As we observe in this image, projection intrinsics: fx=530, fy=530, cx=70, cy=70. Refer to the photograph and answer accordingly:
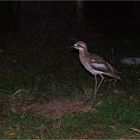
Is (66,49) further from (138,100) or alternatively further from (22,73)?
(138,100)

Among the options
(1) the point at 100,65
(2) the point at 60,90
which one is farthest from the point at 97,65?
(2) the point at 60,90

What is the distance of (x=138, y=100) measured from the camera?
34.5ft

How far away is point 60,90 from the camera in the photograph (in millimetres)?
10797

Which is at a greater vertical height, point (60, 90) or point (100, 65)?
A: point (100, 65)

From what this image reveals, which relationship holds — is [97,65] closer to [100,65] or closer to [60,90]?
[100,65]

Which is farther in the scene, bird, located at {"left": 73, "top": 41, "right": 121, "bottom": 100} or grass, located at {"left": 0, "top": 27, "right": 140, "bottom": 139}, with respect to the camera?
bird, located at {"left": 73, "top": 41, "right": 121, "bottom": 100}

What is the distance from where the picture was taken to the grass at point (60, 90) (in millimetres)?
9000

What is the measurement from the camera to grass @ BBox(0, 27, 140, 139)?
900cm

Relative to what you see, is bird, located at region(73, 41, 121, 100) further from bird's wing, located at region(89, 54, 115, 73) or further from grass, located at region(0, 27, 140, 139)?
grass, located at region(0, 27, 140, 139)

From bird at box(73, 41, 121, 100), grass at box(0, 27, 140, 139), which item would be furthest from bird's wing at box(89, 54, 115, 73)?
grass at box(0, 27, 140, 139)

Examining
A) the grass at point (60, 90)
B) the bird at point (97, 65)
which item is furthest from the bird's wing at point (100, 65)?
the grass at point (60, 90)

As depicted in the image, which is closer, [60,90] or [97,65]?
[97,65]

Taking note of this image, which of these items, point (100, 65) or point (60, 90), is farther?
point (60, 90)

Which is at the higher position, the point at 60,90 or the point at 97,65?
the point at 97,65
